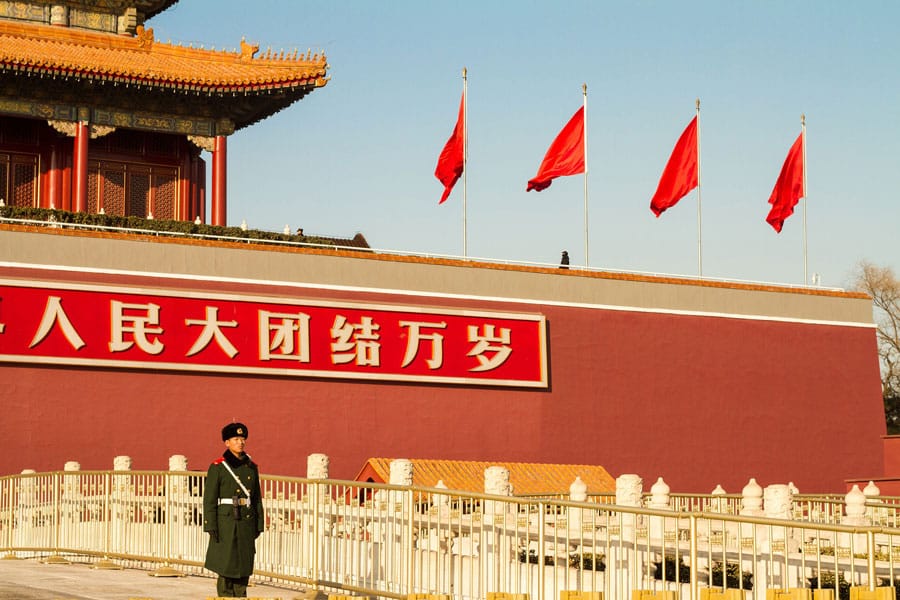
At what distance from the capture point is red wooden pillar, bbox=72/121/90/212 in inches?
1041

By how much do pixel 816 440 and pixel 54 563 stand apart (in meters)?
17.3

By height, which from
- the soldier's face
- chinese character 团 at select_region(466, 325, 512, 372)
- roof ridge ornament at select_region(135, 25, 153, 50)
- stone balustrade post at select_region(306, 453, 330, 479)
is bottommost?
stone balustrade post at select_region(306, 453, 330, 479)

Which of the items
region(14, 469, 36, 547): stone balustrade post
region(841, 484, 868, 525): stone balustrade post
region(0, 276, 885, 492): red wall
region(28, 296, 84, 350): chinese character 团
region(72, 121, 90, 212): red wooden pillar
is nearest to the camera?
region(14, 469, 36, 547): stone balustrade post

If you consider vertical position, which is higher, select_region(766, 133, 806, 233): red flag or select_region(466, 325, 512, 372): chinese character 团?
select_region(766, 133, 806, 233): red flag

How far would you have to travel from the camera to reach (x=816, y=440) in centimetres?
2827

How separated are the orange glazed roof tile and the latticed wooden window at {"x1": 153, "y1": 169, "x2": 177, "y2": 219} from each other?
219cm

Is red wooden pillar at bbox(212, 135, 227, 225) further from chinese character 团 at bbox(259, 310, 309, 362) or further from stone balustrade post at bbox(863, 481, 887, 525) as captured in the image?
Result: stone balustrade post at bbox(863, 481, 887, 525)

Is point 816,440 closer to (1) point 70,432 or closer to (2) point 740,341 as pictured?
(2) point 740,341

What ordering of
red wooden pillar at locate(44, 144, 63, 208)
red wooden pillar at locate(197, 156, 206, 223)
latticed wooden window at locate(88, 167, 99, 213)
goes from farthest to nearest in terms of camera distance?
red wooden pillar at locate(197, 156, 206, 223)
latticed wooden window at locate(88, 167, 99, 213)
red wooden pillar at locate(44, 144, 63, 208)

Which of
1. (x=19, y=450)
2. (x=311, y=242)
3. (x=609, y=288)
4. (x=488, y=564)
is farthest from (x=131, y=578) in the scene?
(x=609, y=288)

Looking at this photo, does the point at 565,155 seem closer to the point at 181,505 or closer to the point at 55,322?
the point at 55,322

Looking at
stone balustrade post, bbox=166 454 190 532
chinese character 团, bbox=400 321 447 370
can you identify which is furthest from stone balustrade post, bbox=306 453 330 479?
chinese character 团, bbox=400 321 447 370

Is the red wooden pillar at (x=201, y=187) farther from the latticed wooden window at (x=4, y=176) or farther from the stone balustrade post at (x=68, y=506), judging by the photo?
the stone balustrade post at (x=68, y=506)

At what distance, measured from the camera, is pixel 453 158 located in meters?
27.7
